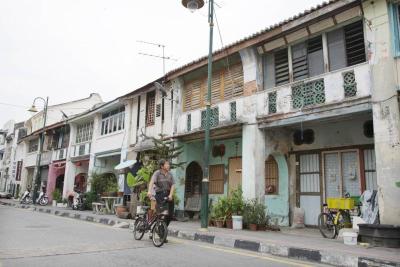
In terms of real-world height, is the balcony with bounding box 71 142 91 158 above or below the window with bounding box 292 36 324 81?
below

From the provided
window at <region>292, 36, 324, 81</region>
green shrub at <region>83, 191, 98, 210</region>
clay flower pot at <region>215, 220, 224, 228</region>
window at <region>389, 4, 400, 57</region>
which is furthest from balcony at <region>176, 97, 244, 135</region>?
green shrub at <region>83, 191, 98, 210</region>

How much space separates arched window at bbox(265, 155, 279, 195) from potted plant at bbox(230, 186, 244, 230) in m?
1.98

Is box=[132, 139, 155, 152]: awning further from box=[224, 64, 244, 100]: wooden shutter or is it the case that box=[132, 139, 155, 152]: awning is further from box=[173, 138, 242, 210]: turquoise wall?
box=[224, 64, 244, 100]: wooden shutter

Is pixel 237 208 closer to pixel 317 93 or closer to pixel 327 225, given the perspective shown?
pixel 327 225

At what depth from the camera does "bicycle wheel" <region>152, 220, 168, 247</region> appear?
22.8 feet

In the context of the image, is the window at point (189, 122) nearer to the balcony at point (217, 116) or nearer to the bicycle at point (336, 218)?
the balcony at point (217, 116)

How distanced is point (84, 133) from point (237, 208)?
1670 cm

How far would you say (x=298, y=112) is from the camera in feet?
33.8

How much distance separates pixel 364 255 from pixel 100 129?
62.2ft

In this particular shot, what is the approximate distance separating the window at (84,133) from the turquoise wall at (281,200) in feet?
48.5

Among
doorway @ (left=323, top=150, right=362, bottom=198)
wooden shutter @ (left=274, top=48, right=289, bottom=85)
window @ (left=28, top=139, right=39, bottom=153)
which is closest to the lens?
doorway @ (left=323, top=150, right=362, bottom=198)

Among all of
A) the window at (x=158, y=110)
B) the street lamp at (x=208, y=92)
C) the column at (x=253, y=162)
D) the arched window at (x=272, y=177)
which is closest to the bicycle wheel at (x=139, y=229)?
the street lamp at (x=208, y=92)

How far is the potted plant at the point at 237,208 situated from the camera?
10.6 m

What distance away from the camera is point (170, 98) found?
51.9 feet
